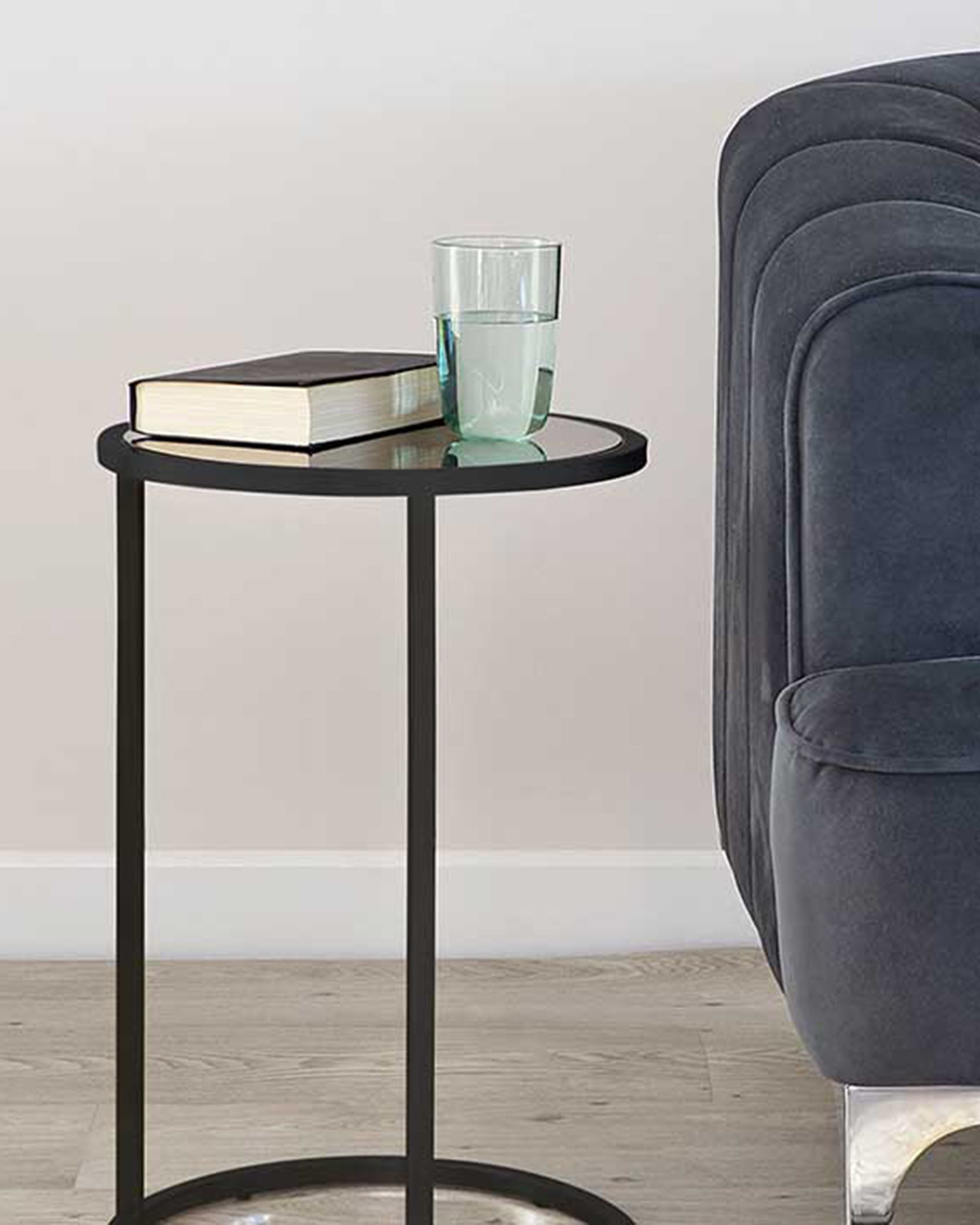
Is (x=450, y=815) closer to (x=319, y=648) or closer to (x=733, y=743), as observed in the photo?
(x=319, y=648)

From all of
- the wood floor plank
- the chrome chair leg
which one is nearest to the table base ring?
the wood floor plank

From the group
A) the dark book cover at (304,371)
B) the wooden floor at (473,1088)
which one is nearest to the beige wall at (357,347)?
the wooden floor at (473,1088)

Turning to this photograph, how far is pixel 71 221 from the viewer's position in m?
2.11

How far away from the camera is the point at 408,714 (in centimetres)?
149

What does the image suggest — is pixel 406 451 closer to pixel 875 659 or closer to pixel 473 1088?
pixel 875 659

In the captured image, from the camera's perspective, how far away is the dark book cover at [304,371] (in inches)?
55.7

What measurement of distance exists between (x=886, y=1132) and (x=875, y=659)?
29cm

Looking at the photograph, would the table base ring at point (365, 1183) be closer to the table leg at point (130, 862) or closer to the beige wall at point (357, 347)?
the table leg at point (130, 862)

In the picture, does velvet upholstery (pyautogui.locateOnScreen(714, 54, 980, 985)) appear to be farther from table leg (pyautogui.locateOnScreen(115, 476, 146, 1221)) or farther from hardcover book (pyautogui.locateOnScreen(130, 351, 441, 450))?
table leg (pyautogui.locateOnScreen(115, 476, 146, 1221))

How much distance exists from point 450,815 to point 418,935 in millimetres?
792

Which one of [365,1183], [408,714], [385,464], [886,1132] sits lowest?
[365,1183]

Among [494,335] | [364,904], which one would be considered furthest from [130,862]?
[364,904]

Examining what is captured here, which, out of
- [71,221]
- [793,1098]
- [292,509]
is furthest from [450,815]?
[71,221]

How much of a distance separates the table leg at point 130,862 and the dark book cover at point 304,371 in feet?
0.34
